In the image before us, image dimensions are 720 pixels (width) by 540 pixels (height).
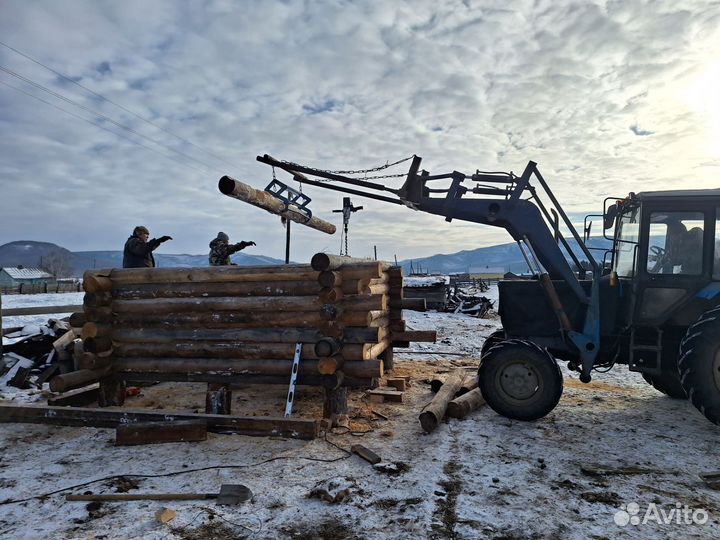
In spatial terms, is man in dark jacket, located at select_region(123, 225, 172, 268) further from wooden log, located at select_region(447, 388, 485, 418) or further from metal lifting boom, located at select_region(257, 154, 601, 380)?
wooden log, located at select_region(447, 388, 485, 418)

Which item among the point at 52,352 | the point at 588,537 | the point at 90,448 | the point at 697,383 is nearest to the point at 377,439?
the point at 588,537

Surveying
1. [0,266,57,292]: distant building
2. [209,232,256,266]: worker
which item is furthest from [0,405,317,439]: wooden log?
A: [0,266,57,292]: distant building

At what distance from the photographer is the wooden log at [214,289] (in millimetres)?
6051

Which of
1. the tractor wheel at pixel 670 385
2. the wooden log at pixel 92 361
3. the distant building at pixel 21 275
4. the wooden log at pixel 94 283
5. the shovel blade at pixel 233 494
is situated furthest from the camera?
the distant building at pixel 21 275

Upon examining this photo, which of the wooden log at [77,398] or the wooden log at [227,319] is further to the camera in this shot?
the wooden log at [77,398]

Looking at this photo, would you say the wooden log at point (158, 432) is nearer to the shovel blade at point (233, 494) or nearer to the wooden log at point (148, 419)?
the wooden log at point (148, 419)

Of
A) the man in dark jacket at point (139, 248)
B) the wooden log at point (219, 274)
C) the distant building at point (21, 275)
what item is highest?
the man in dark jacket at point (139, 248)

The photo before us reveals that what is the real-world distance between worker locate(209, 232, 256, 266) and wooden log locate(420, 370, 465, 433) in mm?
5035

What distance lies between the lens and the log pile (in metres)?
5.91

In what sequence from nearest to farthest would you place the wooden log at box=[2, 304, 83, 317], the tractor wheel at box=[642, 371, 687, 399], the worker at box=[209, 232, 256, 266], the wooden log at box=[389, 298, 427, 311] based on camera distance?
the tractor wheel at box=[642, 371, 687, 399] → the wooden log at box=[389, 298, 427, 311] → the wooden log at box=[2, 304, 83, 317] → the worker at box=[209, 232, 256, 266]

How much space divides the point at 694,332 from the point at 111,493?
22.4 ft

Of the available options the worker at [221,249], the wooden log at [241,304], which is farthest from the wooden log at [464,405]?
the worker at [221,249]

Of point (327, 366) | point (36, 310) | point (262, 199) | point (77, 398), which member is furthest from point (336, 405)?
point (36, 310)

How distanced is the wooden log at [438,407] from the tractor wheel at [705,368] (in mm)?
2974
